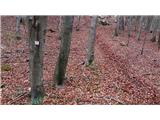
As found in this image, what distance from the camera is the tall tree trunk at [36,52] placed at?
7.15 metres

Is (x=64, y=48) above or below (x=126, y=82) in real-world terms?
above

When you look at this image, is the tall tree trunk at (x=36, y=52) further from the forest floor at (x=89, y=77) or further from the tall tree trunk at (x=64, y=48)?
the tall tree trunk at (x=64, y=48)

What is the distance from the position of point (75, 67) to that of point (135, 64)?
4.30 m

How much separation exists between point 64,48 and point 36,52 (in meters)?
2.20

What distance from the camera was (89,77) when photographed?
457 inches

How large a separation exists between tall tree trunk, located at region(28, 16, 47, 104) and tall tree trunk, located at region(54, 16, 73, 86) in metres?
1.67

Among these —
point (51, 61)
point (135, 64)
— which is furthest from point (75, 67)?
point (135, 64)

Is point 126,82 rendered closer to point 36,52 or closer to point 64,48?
point 64,48

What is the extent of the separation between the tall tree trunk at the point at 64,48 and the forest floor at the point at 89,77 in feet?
1.33

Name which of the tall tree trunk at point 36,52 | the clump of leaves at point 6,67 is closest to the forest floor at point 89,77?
the clump of leaves at point 6,67

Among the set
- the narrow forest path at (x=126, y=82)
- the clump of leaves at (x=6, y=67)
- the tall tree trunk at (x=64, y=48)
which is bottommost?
the narrow forest path at (x=126, y=82)

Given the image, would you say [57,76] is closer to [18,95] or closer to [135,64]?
[18,95]

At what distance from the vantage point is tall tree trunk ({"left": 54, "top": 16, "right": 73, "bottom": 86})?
365 inches

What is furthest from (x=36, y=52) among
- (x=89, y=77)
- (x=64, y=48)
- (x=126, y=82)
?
(x=126, y=82)
